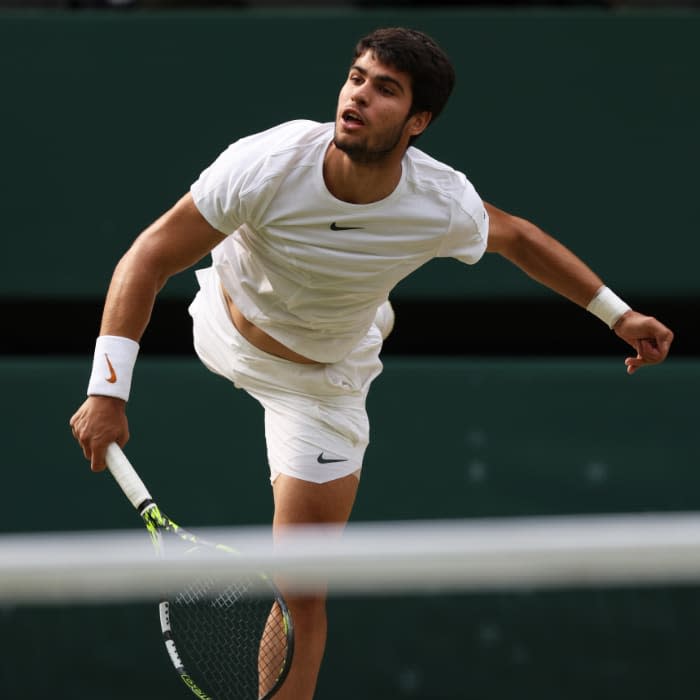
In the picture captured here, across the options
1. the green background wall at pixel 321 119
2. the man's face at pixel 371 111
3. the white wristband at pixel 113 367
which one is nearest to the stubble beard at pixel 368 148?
the man's face at pixel 371 111

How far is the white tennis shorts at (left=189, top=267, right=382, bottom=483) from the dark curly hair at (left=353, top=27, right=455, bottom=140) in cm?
69

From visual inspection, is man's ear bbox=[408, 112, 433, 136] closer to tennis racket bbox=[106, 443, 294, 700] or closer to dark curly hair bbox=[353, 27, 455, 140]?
dark curly hair bbox=[353, 27, 455, 140]

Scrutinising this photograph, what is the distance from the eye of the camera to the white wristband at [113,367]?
273 cm

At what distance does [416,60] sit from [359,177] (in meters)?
0.27

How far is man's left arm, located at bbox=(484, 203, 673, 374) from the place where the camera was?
126 inches

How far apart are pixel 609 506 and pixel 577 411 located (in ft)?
1.09

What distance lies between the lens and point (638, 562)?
1.46m

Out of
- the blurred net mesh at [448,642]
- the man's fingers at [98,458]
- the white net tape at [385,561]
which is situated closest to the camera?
the white net tape at [385,561]

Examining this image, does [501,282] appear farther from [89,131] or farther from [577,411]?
[89,131]

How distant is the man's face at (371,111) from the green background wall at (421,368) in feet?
5.66

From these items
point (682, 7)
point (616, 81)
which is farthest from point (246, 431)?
point (682, 7)

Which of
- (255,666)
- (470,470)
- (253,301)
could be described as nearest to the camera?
(253,301)

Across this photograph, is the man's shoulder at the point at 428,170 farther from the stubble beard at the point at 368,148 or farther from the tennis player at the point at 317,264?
the stubble beard at the point at 368,148

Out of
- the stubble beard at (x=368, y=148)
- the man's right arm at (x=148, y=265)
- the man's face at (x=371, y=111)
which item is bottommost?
the man's right arm at (x=148, y=265)
